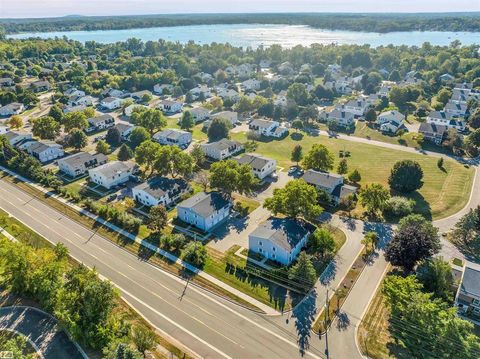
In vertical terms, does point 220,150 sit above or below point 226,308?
below

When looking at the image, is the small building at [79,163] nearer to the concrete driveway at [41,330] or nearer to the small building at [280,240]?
the concrete driveway at [41,330]

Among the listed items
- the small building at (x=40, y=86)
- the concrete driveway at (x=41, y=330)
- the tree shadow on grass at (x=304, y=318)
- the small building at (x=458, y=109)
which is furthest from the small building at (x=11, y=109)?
the small building at (x=458, y=109)

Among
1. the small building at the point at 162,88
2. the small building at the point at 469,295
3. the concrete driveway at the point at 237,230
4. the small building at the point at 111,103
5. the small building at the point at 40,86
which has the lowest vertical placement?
the small building at the point at 162,88

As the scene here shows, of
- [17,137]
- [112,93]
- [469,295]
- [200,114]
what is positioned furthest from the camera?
[112,93]

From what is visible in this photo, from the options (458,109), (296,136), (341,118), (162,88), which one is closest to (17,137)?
(162,88)

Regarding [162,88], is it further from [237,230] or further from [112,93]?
[237,230]

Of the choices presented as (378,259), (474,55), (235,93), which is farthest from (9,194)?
(474,55)
